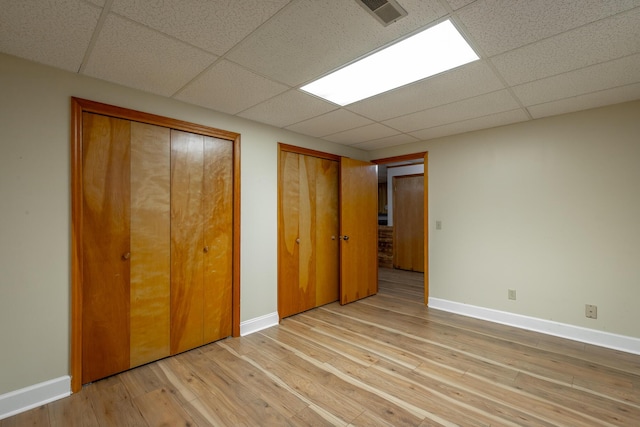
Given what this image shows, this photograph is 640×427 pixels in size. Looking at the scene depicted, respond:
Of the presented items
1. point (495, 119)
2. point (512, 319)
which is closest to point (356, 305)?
point (512, 319)

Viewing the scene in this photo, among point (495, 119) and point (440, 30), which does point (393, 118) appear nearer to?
point (495, 119)

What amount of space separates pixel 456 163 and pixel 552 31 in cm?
222

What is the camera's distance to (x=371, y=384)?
212 centimetres

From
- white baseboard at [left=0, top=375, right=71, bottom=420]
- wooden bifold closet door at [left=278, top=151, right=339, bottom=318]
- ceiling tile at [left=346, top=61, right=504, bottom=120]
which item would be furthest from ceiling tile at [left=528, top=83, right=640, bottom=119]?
white baseboard at [left=0, top=375, right=71, bottom=420]

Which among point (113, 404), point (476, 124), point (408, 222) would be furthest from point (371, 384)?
point (408, 222)

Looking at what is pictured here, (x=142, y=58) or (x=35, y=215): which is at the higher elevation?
(x=142, y=58)

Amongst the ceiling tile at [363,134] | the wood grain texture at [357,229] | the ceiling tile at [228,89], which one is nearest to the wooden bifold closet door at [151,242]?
the ceiling tile at [228,89]

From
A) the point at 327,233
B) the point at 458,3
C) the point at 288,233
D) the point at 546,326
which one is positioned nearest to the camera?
the point at 458,3

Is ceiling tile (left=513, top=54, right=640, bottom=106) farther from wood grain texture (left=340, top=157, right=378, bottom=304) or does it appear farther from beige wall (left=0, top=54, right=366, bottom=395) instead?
beige wall (left=0, top=54, right=366, bottom=395)

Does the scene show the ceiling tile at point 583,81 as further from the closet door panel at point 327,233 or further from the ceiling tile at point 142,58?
the ceiling tile at point 142,58

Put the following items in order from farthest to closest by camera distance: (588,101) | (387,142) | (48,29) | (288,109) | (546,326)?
(387,142) < (546,326) < (288,109) < (588,101) < (48,29)

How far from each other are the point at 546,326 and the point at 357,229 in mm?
2438

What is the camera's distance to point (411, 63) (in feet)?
6.61

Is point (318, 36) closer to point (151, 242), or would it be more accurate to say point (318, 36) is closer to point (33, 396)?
point (151, 242)
